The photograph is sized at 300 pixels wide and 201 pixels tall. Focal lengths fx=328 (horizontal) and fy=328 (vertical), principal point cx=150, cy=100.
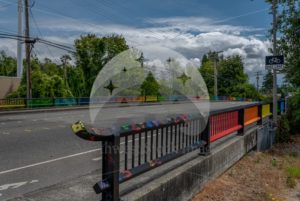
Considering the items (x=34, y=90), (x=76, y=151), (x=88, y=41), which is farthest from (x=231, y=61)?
(x=76, y=151)

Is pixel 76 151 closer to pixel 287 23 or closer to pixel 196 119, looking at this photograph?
pixel 196 119

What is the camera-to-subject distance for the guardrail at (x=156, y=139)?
3393 millimetres

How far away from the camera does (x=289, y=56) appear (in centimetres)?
1556

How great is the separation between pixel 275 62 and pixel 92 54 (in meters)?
39.1

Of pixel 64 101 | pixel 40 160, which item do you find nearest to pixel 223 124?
pixel 40 160

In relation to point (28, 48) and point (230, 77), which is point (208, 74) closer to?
point (230, 77)

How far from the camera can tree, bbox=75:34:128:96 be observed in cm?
4753

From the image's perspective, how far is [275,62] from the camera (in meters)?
12.4

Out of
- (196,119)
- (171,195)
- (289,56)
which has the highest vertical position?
(289,56)

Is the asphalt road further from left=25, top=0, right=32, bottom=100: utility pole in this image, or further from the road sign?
left=25, top=0, right=32, bottom=100: utility pole

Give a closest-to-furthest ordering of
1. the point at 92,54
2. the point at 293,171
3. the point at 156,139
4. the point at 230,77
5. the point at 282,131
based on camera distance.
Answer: the point at 156,139, the point at 293,171, the point at 282,131, the point at 92,54, the point at 230,77

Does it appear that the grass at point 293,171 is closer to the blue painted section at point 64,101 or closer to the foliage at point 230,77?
the blue painted section at point 64,101

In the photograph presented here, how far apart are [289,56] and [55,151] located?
11.9 metres

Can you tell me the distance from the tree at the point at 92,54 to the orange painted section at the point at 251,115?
37.0 meters
